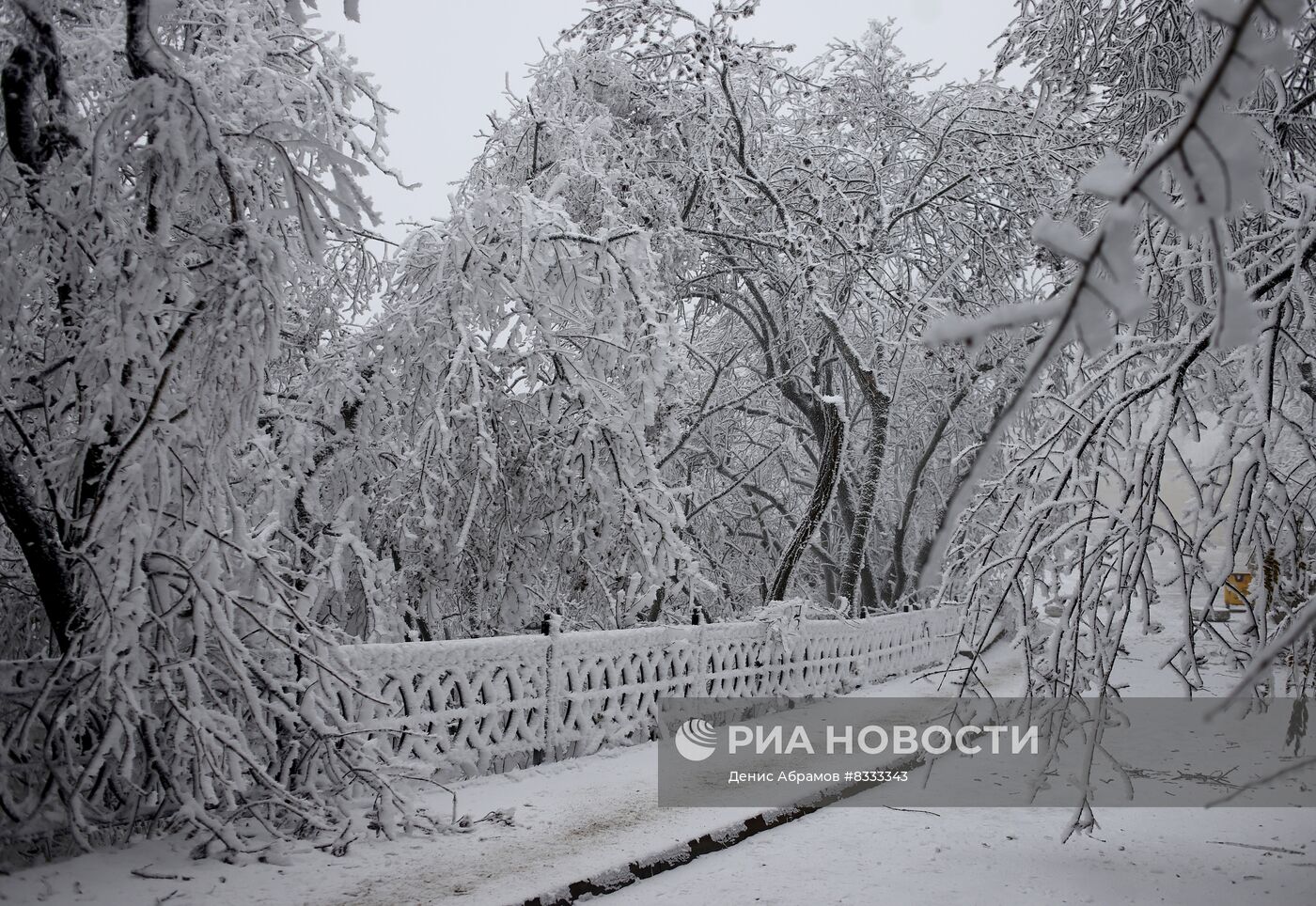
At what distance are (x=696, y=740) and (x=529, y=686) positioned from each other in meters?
1.97

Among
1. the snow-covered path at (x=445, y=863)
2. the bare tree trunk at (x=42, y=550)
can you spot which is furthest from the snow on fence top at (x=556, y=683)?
the bare tree trunk at (x=42, y=550)

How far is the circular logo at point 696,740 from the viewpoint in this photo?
24.8 ft

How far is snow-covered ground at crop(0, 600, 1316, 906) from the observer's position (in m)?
4.02

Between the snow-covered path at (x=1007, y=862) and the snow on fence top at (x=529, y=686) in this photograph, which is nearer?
the snow-covered path at (x=1007, y=862)

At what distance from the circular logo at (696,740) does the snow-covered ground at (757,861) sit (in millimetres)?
1641

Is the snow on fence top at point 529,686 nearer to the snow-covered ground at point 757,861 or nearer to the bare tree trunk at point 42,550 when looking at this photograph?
the bare tree trunk at point 42,550

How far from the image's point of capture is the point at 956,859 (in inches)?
185

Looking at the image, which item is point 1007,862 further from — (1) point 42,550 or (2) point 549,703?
(1) point 42,550

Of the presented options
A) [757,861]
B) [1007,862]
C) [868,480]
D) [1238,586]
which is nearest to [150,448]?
[757,861]

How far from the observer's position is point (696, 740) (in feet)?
26.0

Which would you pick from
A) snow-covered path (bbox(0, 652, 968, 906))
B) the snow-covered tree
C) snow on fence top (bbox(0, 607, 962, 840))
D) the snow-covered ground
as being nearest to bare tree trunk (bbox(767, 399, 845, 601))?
snow on fence top (bbox(0, 607, 962, 840))

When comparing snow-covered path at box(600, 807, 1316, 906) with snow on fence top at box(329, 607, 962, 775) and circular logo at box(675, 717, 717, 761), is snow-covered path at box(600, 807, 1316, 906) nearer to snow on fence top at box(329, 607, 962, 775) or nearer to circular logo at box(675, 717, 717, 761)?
snow on fence top at box(329, 607, 962, 775)

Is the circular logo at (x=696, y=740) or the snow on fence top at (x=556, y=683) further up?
the snow on fence top at (x=556, y=683)

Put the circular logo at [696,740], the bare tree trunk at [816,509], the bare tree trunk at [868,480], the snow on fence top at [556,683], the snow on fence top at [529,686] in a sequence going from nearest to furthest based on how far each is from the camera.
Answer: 1. the snow on fence top at [529,686]
2. the snow on fence top at [556,683]
3. the circular logo at [696,740]
4. the bare tree trunk at [816,509]
5. the bare tree trunk at [868,480]
